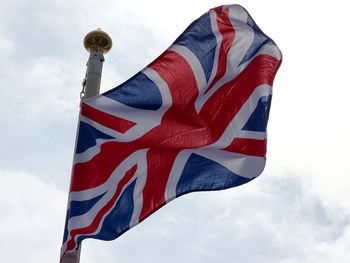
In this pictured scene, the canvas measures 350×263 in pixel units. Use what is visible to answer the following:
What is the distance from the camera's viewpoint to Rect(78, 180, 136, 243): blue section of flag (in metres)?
7.39

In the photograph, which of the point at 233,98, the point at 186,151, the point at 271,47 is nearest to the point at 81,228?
the point at 186,151

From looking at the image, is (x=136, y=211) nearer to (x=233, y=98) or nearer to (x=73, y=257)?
(x=73, y=257)

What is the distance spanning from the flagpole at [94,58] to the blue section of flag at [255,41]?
239 cm

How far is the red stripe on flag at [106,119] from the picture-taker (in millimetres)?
7793

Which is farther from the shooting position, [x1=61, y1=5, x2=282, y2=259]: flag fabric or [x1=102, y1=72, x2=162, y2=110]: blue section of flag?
[x1=102, y1=72, x2=162, y2=110]: blue section of flag

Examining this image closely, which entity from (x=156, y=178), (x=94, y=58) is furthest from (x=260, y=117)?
(x=94, y=58)

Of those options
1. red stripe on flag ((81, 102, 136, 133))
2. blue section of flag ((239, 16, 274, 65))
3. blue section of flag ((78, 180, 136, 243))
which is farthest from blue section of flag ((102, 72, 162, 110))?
Result: blue section of flag ((239, 16, 274, 65))

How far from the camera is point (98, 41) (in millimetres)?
9117

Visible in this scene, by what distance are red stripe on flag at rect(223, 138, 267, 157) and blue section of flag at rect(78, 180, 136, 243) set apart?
5.73 feet

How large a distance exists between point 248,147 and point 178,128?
116cm

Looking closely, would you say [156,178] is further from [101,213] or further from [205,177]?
[101,213]

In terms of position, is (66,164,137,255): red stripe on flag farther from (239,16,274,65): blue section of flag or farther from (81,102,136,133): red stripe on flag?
(239,16,274,65): blue section of flag

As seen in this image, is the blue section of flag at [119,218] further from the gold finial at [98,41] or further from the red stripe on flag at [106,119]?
the gold finial at [98,41]

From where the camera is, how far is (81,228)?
23.4 ft
